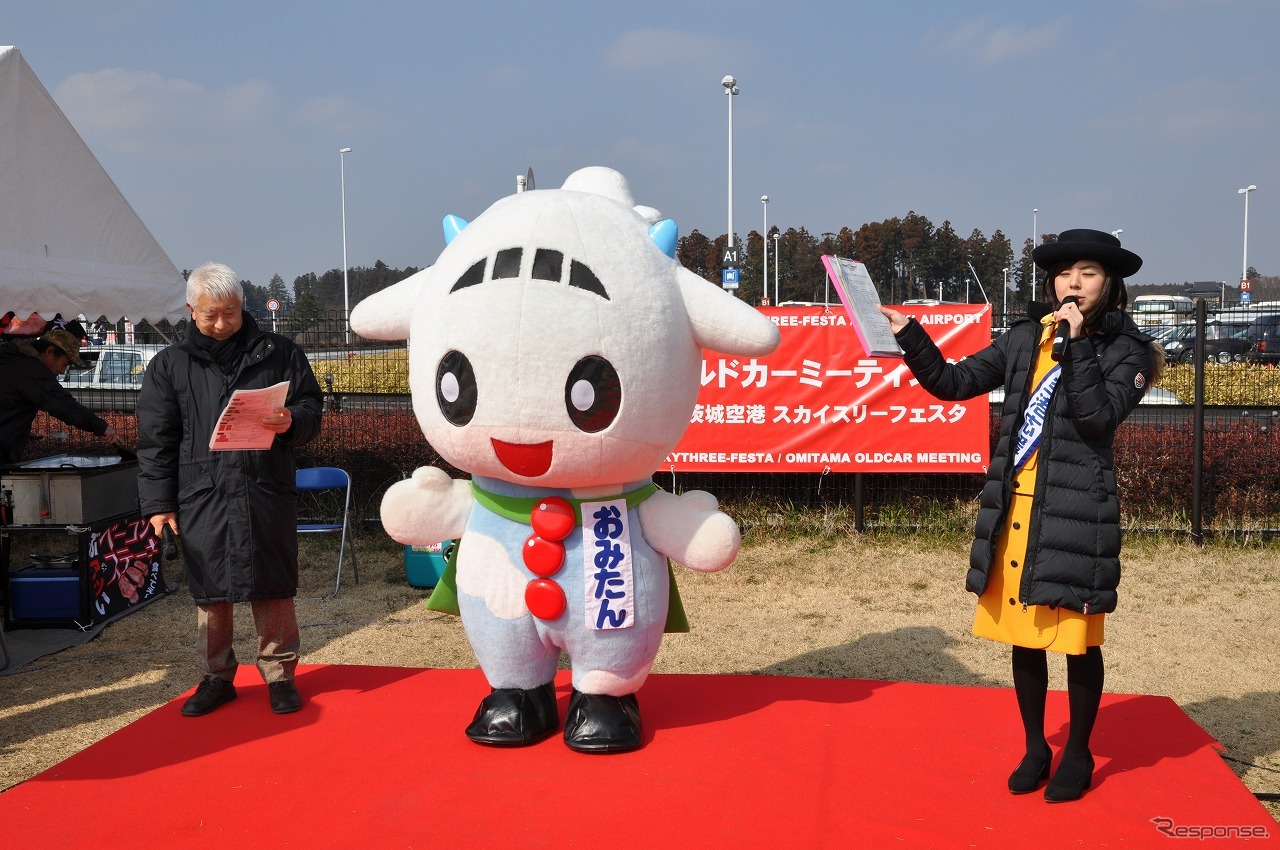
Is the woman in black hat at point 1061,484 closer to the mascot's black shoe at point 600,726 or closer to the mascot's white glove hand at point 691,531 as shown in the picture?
the mascot's white glove hand at point 691,531

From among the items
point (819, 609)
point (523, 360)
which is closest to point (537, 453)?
point (523, 360)

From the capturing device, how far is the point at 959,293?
1972 inches

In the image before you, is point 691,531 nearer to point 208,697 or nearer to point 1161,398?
point 208,697

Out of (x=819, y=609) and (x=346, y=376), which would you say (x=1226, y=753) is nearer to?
(x=819, y=609)

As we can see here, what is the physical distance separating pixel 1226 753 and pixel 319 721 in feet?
12.8

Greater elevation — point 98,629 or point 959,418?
point 959,418

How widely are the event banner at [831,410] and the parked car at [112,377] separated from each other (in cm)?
572

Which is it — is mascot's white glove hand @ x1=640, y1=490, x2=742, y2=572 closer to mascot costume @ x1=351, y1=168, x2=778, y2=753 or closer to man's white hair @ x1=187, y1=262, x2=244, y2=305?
mascot costume @ x1=351, y1=168, x2=778, y2=753

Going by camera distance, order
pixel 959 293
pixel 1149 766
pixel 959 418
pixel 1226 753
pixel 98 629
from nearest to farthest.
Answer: pixel 1149 766
pixel 1226 753
pixel 98 629
pixel 959 418
pixel 959 293

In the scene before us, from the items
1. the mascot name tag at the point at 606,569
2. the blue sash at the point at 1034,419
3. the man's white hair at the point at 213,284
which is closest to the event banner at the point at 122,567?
the man's white hair at the point at 213,284

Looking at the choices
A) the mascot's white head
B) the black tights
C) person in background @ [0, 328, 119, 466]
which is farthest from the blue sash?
person in background @ [0, 328, 119, 466]

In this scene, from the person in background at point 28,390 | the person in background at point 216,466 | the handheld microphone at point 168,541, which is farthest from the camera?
the person in background at point 28,390

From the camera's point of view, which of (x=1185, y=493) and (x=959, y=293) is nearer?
(x=1185, y=493)

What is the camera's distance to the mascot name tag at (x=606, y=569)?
3570 mm
